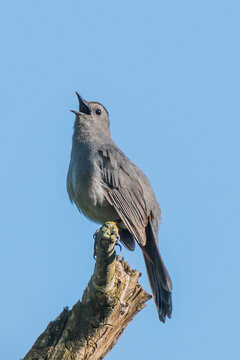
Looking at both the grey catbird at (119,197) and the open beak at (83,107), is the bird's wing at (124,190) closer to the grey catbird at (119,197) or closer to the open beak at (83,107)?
the grey catbird at (119,197)

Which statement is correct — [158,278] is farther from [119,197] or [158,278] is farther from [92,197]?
[92,197]

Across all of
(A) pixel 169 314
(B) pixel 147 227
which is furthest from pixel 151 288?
(B) pixel 147 227

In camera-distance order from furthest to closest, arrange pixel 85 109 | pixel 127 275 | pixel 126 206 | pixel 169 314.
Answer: pixel 85 109 < pixel 126 206 < pixel 169 314 < pixel 127 275

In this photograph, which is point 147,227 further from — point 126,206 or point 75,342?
point 75,342

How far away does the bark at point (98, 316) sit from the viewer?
455cm

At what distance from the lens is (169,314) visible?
235 inches

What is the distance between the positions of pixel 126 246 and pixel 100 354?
7.87 ft

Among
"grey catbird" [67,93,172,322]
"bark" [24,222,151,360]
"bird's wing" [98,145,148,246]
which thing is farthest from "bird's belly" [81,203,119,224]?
"bark" [24,222,151,360]

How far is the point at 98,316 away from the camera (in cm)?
473

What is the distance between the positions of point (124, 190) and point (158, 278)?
1234 mm

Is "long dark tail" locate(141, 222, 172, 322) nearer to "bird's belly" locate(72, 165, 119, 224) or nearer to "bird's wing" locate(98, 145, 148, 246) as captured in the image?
"bird's wing" locate(98, 145, 148, 246)

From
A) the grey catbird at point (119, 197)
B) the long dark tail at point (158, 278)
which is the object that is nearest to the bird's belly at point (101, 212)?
the grey catbird at point (119, 197)

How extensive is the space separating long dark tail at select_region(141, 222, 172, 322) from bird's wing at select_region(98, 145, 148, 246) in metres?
0.25

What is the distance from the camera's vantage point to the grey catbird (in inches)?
249
